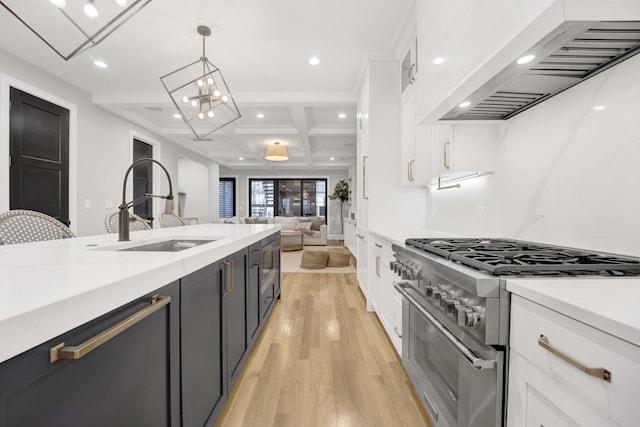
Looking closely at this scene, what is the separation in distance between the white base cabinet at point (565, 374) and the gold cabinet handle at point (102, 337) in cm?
97

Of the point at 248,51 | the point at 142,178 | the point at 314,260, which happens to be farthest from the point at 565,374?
the point at 142,178

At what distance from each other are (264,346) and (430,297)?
1494 millimetres

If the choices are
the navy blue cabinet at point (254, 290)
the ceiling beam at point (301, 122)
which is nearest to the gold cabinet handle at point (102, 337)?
the navy blue cabinet at point (254, 290)

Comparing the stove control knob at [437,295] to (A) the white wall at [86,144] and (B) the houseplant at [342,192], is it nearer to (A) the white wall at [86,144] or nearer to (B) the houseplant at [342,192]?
(A) the white wall at [86,144]

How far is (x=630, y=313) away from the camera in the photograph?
1.83 ft

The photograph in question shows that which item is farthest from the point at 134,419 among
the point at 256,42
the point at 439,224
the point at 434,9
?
the point at 256,42

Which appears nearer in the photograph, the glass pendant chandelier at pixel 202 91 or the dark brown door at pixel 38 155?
the glass pendant chandelier at pixel 202 91

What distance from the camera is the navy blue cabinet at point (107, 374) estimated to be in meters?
0.48

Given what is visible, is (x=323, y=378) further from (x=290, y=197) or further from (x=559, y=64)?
(x=290, y=197)

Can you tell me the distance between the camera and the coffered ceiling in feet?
8.22

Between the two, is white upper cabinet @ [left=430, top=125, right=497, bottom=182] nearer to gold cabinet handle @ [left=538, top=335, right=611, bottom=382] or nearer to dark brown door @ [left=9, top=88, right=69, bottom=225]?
gold cabinet handle @ [left=538, top=335, right=611, bottom=382]

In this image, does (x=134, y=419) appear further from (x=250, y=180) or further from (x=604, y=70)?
(x=250, y=180)

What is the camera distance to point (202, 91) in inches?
112

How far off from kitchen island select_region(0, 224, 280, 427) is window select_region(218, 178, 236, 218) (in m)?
9.68
